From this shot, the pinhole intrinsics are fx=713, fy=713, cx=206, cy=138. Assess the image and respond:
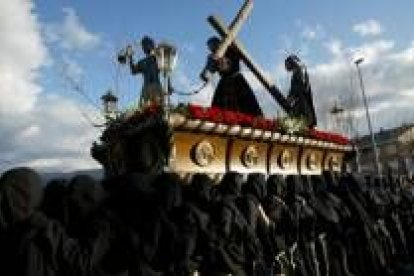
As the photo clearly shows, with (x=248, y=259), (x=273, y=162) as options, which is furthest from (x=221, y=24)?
(x=248, y=259)

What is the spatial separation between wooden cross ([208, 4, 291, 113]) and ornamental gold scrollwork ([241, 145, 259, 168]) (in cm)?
281

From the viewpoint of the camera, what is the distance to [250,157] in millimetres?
12859

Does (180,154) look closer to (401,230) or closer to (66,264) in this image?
(66,264)

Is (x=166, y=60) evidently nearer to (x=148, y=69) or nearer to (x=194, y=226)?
(x=148, y=69)

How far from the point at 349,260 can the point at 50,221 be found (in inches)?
350

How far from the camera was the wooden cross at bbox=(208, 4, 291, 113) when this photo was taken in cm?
1612

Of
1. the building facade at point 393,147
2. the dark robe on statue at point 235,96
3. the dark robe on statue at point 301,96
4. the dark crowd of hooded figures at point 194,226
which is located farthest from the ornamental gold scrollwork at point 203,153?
the building facade at point 393,147

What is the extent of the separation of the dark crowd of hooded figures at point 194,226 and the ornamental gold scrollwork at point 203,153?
120 cm

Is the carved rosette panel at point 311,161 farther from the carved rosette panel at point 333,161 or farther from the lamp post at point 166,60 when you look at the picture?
the lamp post at point 166,60

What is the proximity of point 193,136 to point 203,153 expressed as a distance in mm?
371

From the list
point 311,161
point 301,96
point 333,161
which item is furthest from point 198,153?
point 333,161

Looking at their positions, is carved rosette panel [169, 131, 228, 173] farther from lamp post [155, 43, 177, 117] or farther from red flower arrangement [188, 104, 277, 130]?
lamp post [155, 43, 177, 117]

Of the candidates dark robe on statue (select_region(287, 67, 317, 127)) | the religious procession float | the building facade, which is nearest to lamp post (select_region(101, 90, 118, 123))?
the religious procession float

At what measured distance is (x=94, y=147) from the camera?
484 inches
